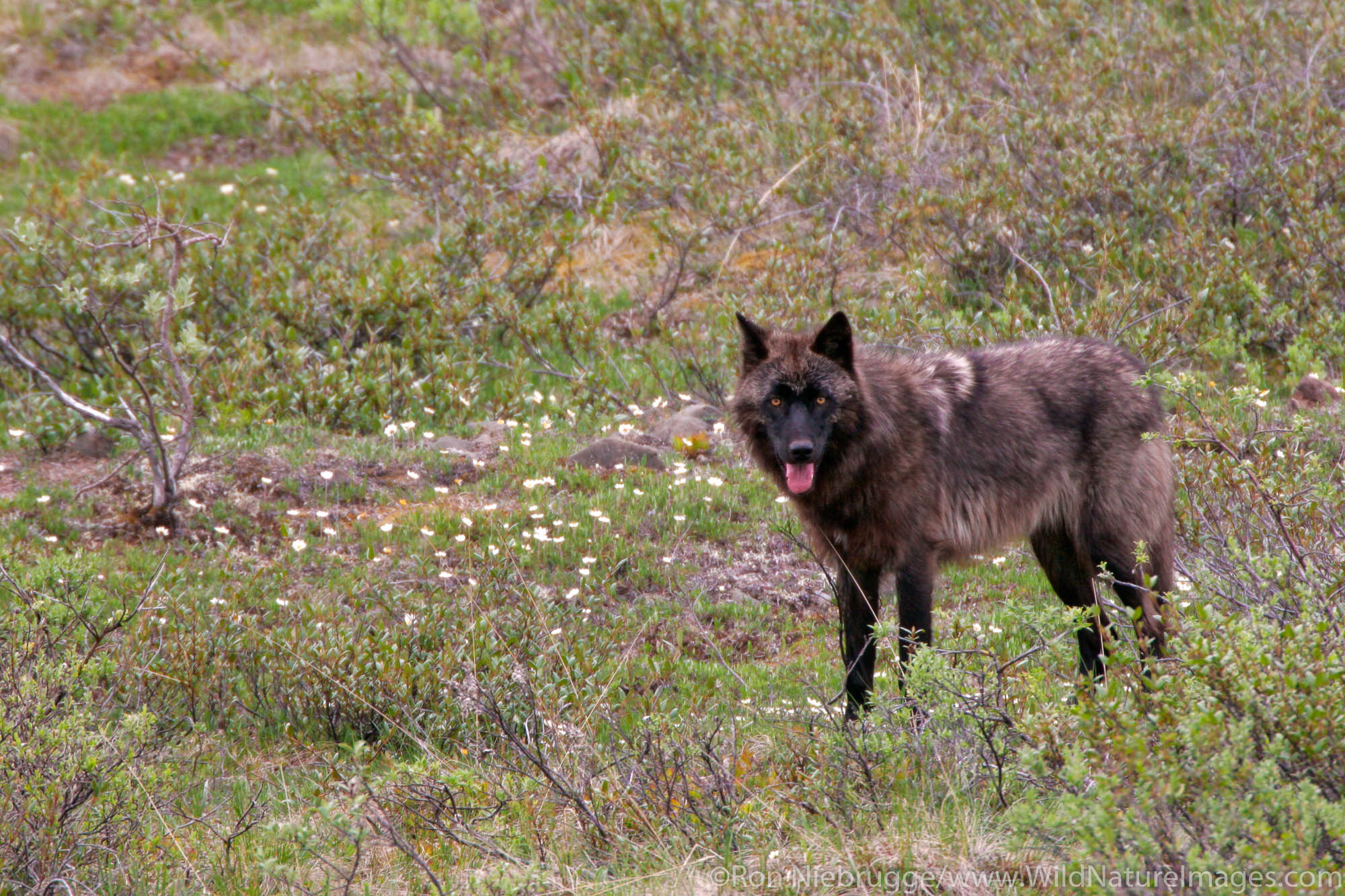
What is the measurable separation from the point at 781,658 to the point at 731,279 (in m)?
6.26

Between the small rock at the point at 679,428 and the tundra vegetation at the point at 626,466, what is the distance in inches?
13.7

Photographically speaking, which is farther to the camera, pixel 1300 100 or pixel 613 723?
pixel 1300 100

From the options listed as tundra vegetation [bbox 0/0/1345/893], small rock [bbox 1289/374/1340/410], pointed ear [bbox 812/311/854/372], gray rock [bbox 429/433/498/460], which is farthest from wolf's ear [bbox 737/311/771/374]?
small rock [bbox 1289/374/1340/410]

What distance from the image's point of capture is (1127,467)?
18.3 feet

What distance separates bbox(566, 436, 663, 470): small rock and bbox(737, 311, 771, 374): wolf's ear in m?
3.19

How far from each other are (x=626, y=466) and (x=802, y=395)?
11.2 feet

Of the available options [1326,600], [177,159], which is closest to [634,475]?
[1326,600]

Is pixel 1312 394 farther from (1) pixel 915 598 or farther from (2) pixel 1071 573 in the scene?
(1) pixel 915 598

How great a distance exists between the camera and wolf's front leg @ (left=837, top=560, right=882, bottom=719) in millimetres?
5246

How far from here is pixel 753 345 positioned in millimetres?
5242

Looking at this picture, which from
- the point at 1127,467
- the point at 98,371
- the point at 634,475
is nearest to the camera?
the point at 1127,467

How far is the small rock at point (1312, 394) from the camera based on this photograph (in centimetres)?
821

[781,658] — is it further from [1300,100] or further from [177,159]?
[177,159]

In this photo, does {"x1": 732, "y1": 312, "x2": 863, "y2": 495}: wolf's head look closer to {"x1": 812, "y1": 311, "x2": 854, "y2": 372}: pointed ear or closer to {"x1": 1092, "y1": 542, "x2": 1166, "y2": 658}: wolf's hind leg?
{"x1": 812, "y1": 311, "x2": 854, "y2": 372}: pointed ear
